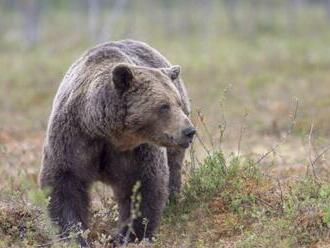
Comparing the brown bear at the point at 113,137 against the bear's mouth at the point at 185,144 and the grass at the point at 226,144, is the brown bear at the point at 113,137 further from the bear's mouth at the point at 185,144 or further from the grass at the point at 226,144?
the grass at the point at 226,144

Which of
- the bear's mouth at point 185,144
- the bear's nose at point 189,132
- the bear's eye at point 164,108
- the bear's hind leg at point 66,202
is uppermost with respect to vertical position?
the bear's eye at point 164,108

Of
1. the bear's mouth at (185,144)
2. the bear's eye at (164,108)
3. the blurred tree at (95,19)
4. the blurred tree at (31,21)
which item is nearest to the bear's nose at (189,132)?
the bear's mouth at (185,144)

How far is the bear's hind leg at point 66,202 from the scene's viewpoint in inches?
267

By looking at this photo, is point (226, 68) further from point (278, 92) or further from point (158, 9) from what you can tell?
point (158, 9)

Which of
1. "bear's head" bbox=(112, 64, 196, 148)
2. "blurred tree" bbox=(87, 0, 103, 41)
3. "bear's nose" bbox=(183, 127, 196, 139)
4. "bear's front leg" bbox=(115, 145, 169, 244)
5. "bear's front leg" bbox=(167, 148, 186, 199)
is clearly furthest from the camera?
"blurred tree" bbox=(87, 0, 103, 41)

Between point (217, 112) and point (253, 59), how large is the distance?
1071 centimetres

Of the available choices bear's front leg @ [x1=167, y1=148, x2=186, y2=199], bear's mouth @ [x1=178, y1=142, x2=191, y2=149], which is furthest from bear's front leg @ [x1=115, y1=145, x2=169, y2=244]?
bear's front leg @ [x1=167, y1=148, x2=186, y2=199]

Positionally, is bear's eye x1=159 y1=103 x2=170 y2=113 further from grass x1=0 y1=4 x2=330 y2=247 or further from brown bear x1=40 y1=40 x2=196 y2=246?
grass x1=0 y1=4 x2=330 y2=247

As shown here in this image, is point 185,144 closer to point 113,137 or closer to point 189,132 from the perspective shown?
point 189,132

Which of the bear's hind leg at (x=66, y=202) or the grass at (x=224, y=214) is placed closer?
the grass at (x=224, y=214)

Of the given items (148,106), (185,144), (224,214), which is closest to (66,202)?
(148,106)

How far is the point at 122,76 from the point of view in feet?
21.0

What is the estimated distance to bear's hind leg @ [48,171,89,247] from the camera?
6.79 meters

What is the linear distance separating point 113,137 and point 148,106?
0.43m
